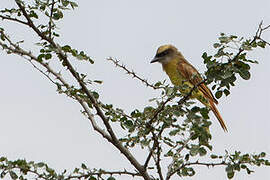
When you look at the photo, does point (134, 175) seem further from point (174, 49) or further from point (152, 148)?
point (174, 49)

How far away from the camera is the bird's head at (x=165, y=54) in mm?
8820

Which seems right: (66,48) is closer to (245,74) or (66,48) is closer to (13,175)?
(13,175)

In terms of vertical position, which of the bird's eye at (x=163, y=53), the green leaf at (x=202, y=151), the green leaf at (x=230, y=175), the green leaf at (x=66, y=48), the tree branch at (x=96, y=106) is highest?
the bird's eye at (x=163, y=53)

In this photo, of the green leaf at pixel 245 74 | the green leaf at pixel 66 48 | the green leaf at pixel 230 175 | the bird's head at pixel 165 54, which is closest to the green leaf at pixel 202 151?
the green leaf at pixel 230 175

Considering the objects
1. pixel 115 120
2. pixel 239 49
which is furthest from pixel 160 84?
pixel 239 49

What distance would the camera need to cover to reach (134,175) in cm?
409

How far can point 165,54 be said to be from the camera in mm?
9031

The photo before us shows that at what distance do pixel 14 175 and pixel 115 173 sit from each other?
85cm

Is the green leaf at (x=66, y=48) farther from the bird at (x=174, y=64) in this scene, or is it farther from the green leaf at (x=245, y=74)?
the bird at (x=174, y=64)

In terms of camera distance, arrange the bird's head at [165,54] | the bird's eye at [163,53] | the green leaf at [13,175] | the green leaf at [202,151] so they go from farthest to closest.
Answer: the bird's eye at [163,53]
the bird's head at [165,54]
the green leaf at [13,175]
the green leaf at [202,151]

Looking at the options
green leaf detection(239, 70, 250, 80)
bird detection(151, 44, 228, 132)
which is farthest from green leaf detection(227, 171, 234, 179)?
bird detection(151, 44, 228, 132)

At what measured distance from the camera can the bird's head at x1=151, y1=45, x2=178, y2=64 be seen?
347 inches

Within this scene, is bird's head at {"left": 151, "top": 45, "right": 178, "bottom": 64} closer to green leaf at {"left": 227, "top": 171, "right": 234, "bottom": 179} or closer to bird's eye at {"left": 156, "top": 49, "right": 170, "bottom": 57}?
bird's eye at {"left": 156, "top": 49, "right": 170, "bottom": 57}

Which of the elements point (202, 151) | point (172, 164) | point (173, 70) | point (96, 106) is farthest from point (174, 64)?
point (202, 151)
